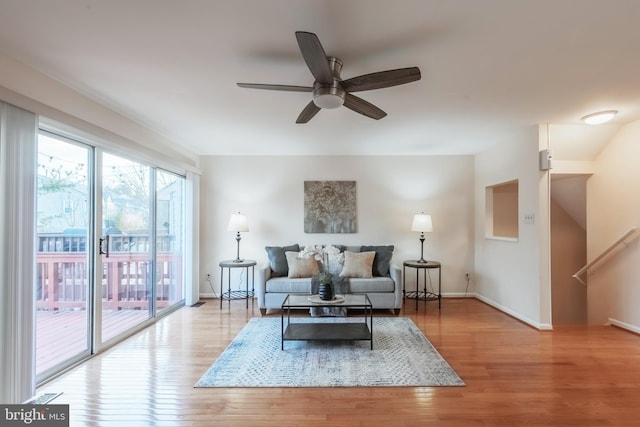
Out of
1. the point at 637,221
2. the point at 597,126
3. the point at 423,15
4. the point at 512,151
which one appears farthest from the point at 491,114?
the point at 637,221

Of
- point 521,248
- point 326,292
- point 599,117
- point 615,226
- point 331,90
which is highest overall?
point 599,117

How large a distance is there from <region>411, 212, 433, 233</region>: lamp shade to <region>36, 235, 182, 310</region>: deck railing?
3596mm

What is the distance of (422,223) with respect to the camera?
4527mm

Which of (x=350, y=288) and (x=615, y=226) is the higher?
(x=615, y=226)

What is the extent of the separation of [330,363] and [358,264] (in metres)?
1.81

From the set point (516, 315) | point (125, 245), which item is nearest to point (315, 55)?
point (125, 245)

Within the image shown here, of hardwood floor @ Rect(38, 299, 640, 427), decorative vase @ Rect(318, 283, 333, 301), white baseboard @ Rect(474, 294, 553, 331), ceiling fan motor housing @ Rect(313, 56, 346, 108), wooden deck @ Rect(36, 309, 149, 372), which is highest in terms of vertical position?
ceiling fan motor housing @ Rect(313, 56, 346, 108)

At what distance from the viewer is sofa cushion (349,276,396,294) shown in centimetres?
406

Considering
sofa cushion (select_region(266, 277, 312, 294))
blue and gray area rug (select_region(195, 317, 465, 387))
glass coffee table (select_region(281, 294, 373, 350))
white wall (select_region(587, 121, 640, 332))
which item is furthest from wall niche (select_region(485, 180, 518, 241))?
sofa cushion (select_region(266, 277, 312, 294))

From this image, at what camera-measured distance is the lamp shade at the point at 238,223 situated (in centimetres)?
450

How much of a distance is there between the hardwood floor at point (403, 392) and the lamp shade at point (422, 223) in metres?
1.66

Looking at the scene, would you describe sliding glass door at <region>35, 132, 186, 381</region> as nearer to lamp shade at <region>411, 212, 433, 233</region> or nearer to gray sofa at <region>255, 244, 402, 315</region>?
gray sofa at <region>255, 244, 402, 315</region>

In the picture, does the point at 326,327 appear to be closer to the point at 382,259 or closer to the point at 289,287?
the point at 289,287

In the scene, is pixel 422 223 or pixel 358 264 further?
pixel 422 223
